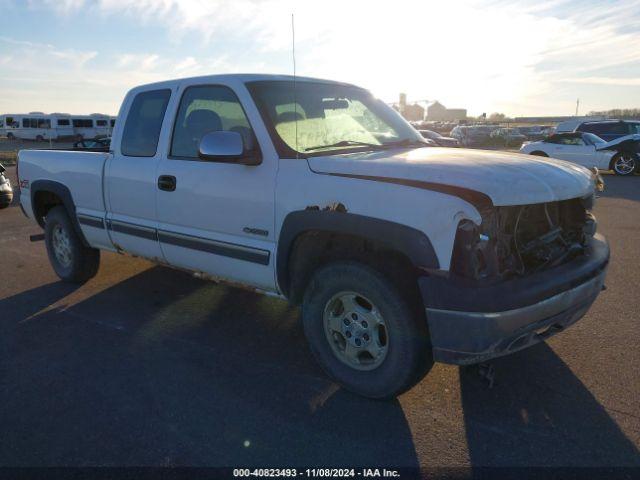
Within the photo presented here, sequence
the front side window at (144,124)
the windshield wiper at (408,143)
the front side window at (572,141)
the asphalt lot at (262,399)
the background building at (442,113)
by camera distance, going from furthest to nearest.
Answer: the background building at (442,113), the front side window at (572,141), the front side window at (144,124), the windshield wiper at (408,143), the asphalt lot at (262,399)

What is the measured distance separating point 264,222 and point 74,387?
1632 mm

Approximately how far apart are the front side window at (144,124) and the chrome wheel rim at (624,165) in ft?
53.4

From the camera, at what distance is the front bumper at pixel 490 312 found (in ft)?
8.21

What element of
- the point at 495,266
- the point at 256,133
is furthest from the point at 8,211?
the point at 495,266

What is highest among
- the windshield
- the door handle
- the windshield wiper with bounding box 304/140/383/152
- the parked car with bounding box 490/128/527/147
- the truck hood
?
the windshield

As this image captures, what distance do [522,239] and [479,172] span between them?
542 millimetres

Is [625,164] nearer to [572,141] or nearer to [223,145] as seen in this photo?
[572,141]

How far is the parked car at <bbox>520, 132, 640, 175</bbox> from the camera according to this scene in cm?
1602

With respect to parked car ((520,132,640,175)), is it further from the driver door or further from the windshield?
the driver door

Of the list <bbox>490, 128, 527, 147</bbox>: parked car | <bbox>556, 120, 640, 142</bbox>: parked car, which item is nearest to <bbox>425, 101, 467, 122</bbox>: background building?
<bbox>490, 128, 527, 147</bbox>: parked car

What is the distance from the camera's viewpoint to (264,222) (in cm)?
335

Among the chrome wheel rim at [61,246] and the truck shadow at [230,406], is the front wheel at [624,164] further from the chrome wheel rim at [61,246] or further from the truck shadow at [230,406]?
the chrome wheel rim at [61,246]

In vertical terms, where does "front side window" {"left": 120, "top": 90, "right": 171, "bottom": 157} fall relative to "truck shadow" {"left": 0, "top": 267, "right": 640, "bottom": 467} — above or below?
above

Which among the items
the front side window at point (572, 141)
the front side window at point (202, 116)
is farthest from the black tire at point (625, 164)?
the front side window at point (202, 116)
